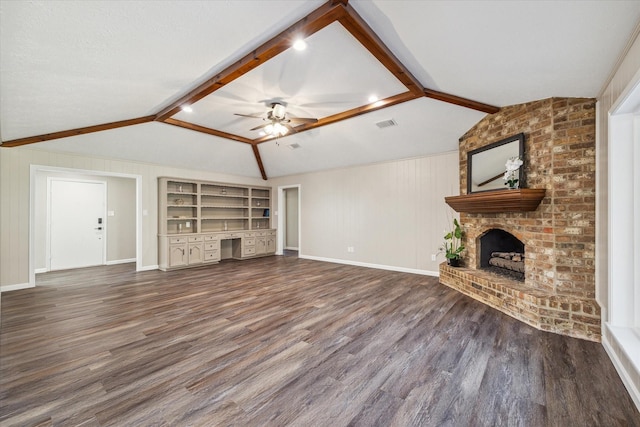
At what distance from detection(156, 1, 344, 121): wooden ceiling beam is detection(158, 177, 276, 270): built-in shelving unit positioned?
3.36 metres

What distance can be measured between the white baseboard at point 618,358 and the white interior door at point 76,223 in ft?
29.1

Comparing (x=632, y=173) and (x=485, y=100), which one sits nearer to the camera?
(x=632, y=173)

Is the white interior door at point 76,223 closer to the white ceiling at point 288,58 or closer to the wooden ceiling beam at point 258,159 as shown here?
the white ceiling at point 288,58

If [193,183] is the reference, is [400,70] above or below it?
above

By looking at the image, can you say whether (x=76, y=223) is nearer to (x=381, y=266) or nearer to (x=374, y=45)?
(x=381, y=266)

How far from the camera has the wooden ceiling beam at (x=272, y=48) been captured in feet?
7.15

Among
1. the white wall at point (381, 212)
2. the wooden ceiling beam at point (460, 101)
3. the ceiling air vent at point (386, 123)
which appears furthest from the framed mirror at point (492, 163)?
the ceiling air vent at point (386, 123)

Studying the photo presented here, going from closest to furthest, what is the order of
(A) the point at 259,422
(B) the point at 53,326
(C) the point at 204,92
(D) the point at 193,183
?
(A) the point at 259,422 → (B) the point at 53,326 → (C) the point at 204,92 → (D) the point at 193,183

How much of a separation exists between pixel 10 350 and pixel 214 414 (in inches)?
89.1

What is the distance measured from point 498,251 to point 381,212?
7.48 feet

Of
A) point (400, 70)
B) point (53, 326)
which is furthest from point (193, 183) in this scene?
point (400, 70)

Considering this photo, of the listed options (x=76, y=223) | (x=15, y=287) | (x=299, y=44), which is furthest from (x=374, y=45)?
(x=76, y=223)

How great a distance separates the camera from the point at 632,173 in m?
2.20

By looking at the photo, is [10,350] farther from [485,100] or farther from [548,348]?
[485,100]
